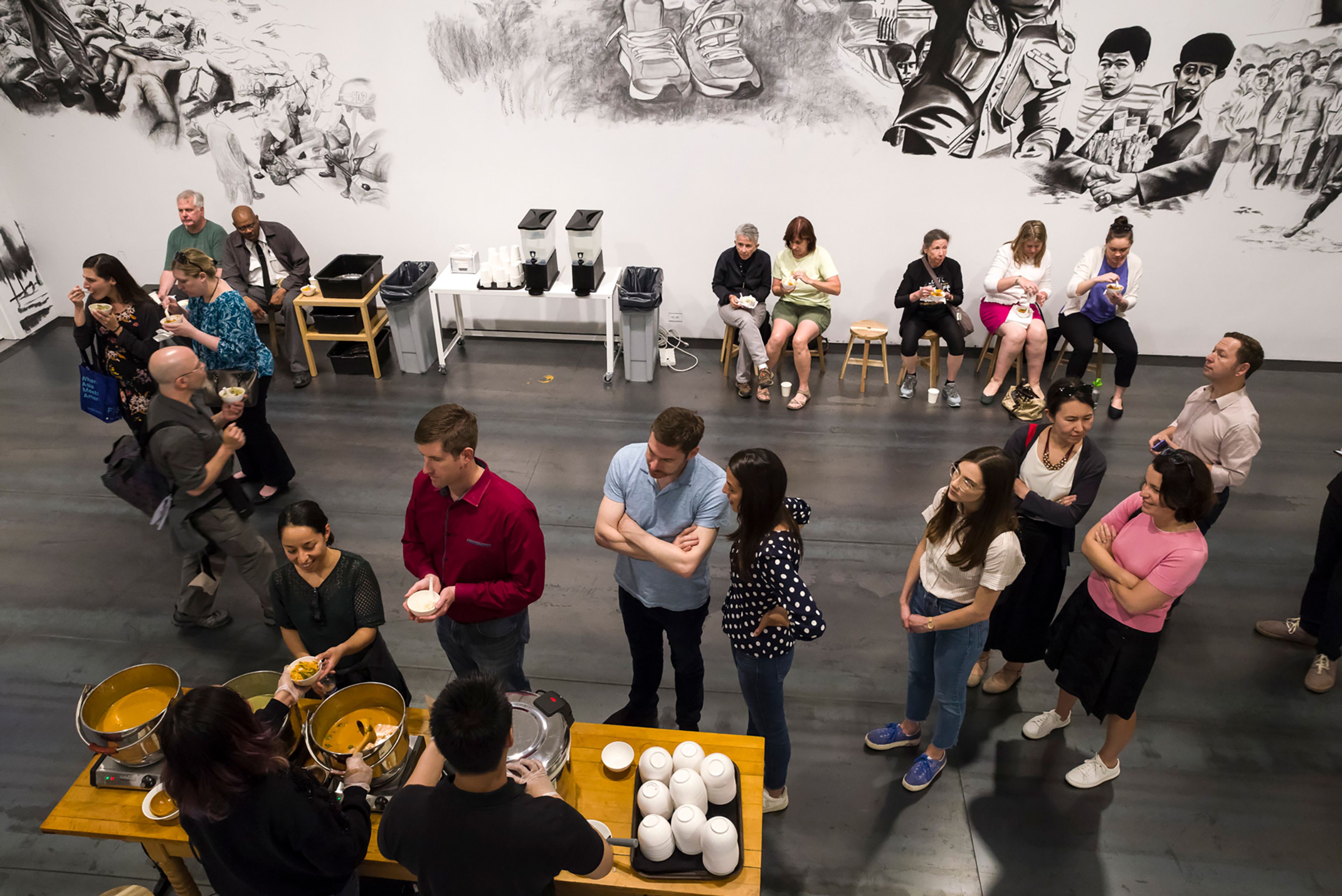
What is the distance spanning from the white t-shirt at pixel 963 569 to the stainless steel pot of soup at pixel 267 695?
6.92ft

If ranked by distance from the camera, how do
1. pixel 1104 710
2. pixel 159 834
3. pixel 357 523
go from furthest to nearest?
pixel 357 523, pixel 1104 710, pixel 159 834

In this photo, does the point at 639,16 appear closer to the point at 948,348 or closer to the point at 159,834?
the point at 948,348

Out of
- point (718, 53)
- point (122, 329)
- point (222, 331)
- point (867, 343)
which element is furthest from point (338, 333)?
point (867, 343)

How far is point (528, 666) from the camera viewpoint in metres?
3.77

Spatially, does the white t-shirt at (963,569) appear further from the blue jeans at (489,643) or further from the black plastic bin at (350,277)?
the black plastic bin at (350,277)

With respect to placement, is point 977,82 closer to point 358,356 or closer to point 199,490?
point 358,356

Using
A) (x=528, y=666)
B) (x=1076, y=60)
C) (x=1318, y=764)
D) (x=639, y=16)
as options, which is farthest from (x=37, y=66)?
(x=1318, y=764)

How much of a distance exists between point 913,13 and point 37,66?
22.3 ft

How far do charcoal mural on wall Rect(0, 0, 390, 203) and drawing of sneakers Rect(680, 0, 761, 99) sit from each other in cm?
259

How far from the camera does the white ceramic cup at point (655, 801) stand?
86.7 inches

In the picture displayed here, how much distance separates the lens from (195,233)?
20.0ft

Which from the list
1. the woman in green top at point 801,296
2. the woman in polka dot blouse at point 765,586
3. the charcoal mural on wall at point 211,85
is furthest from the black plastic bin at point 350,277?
the woman in polka dot blouse at point 765,586

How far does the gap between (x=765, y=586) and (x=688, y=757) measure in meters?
0.58

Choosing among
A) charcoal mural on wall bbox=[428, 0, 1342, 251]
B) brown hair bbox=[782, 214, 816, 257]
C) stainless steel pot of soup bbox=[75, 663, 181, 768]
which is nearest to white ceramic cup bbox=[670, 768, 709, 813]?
stainless steel pot of soup bbox=[75, 663, 181, 768]
